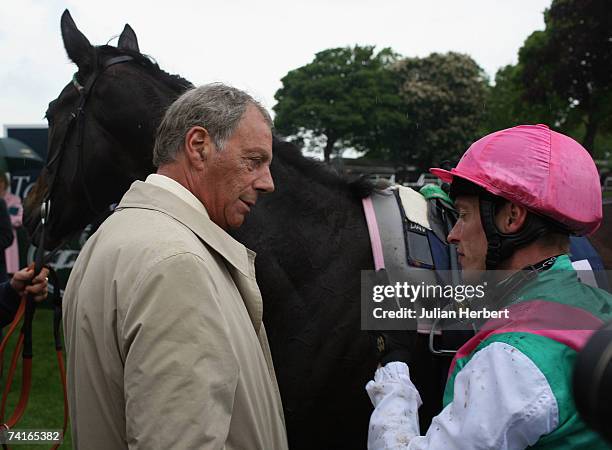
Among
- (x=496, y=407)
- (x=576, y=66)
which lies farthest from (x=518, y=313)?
(x=576, y=66)

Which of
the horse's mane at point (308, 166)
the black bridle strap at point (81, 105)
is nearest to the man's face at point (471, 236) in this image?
the horse's mane at point (308, 166)

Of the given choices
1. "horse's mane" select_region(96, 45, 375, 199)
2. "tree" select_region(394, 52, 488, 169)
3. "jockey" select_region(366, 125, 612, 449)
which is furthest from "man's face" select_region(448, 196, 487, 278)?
"tree" select_region(394, 52, 488, 169)

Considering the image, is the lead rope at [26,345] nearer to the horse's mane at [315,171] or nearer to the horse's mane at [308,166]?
the horse's mane at [308,166]

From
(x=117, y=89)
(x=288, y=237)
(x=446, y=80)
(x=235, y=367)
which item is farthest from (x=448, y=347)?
(x=446, y=80)

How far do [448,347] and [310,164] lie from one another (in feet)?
3.42

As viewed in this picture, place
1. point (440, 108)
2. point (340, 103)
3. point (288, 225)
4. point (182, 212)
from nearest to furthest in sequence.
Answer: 1. point (182, 212)
2. point (288, 225)
3. point (440, 108)
4. point (340, 103)

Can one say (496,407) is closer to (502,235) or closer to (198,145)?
(502,235)

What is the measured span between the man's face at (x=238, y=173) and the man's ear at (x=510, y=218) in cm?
64

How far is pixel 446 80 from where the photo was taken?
33.2 metres

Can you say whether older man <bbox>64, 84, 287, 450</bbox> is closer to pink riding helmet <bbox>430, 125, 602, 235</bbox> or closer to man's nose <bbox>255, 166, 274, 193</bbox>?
man's nose <bbox>255, 166, 274, 193</bbox>

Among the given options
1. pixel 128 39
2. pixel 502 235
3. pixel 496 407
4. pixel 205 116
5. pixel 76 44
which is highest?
pixel 128 39

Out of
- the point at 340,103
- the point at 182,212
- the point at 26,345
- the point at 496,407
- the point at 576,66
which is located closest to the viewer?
the point at 496,407

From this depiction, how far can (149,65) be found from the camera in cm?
294

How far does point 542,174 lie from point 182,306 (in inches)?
38.0
